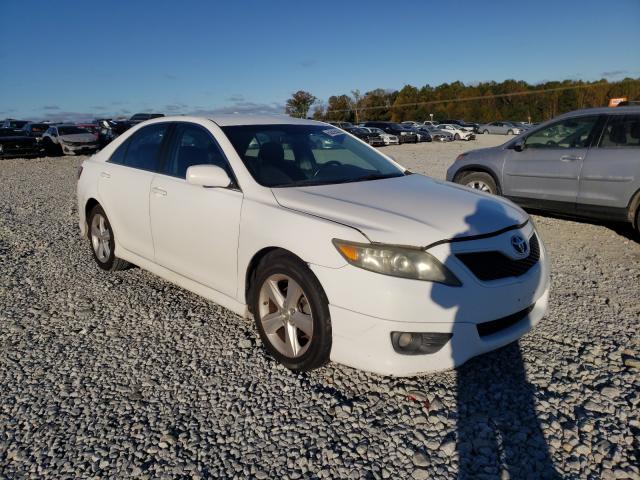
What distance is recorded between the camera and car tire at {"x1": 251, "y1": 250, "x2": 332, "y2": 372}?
2770mm

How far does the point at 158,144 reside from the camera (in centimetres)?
425

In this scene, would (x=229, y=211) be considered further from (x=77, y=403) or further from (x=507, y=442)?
(x=507, y=442)

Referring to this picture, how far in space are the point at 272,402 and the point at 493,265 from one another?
4.81 ft

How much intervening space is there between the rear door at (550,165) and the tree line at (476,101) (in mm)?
67984

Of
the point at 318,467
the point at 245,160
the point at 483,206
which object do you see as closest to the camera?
the point at 318,467

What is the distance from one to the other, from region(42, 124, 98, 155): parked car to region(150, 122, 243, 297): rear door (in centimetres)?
2074

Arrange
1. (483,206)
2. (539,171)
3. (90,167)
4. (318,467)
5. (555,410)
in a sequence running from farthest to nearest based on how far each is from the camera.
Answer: (539,171) → (90,167) → (483,206) → (555,410) → (318,467)

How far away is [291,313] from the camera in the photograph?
2984 mm

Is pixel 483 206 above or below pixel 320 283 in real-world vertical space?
above

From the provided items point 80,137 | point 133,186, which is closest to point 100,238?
point 133,186

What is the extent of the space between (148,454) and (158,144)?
2.71 metres

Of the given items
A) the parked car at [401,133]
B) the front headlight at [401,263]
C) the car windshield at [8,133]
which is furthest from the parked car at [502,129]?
the front headlight at [401,263]

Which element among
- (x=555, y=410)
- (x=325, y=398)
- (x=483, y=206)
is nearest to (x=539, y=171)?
(x=483, y=206)

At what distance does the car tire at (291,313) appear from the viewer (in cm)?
277
